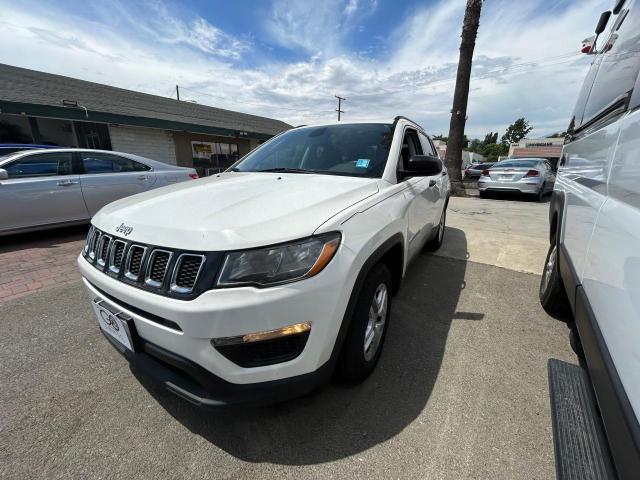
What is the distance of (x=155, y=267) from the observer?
57.4 inches

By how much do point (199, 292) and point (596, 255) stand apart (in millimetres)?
1662

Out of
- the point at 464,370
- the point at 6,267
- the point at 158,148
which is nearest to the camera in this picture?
the point at 464,370

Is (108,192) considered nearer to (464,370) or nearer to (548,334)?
(464,370)

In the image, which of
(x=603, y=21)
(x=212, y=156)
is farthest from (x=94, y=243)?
(x=212, y=156)

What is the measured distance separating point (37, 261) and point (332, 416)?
4.62m

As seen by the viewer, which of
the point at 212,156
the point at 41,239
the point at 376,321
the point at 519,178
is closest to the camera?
the point at 376,321

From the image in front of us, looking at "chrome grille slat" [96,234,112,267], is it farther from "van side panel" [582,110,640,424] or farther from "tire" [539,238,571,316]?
"tire" [539,238,571,316]

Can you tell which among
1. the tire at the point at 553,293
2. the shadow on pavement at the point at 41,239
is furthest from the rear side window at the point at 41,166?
the tire at the point at 553,293

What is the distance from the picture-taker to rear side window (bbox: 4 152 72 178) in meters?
4.73

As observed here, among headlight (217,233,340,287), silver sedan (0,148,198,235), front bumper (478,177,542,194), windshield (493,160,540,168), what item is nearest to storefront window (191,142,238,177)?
silver sedan (0,148,198,235)

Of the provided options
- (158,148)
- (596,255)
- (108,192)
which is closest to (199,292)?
(596,255)

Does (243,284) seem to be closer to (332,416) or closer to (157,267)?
(157,267)

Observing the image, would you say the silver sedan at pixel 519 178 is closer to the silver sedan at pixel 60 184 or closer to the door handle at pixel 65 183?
the silver sedan at pixel 60 184

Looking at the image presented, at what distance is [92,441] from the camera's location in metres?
1.62
